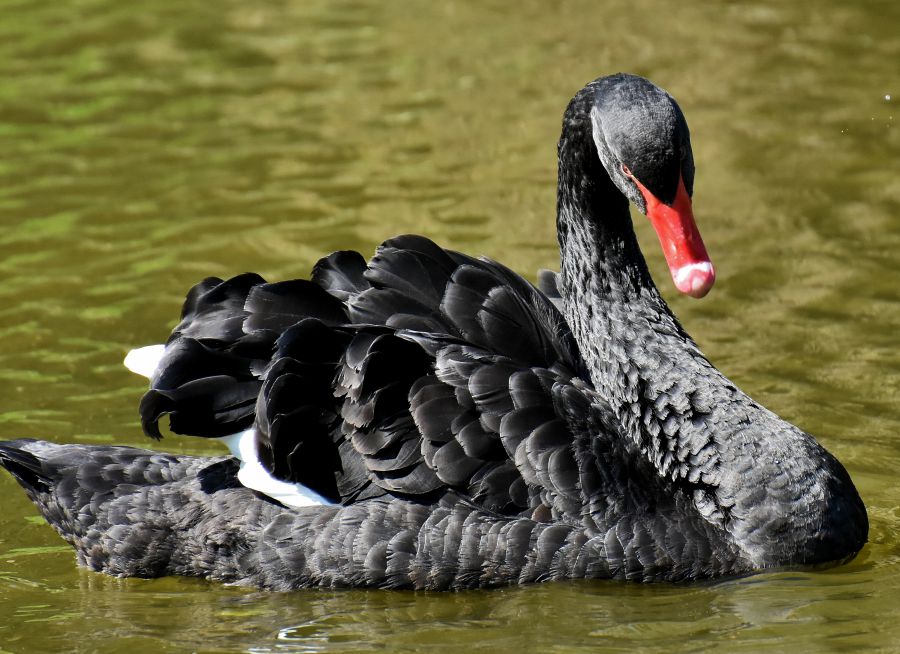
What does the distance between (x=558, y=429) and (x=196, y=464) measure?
1.46 metres

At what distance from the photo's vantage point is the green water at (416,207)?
523cm

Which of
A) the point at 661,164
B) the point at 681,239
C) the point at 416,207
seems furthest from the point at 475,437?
the point at 416,207

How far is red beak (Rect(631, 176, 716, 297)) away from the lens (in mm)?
5262

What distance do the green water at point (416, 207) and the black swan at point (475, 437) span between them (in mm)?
154

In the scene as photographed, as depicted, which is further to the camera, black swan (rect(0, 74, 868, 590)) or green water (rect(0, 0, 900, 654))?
black swan (rect(0, 74, 868, 590))

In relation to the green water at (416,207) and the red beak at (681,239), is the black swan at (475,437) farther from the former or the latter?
the green water at (416,207)

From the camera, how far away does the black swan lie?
211 inches

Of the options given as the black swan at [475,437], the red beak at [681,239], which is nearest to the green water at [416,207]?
the black swan at [475,437]

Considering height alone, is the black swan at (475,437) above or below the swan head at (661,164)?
below

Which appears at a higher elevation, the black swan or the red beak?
the red beak

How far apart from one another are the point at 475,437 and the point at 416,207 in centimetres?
403

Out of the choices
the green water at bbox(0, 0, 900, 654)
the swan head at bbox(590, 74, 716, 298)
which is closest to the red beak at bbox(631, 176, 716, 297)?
the swan head at bbox(590, 74, 716, 298)

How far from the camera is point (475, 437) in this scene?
211 inches

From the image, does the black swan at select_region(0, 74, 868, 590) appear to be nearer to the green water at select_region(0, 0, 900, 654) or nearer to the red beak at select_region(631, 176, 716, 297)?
the red beak at select_region(631, 176, 716, 297)
